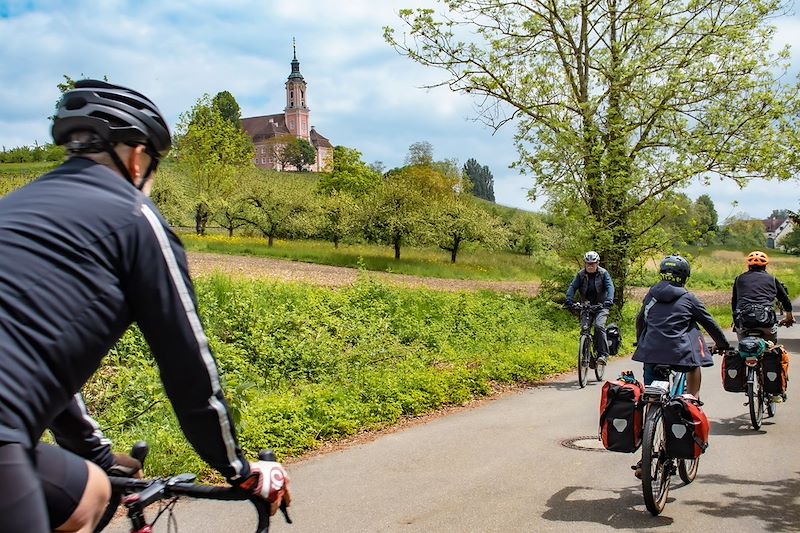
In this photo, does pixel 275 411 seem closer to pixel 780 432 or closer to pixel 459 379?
pixel 459 379

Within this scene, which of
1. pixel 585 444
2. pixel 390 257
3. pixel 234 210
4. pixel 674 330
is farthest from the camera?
pixel 234 210

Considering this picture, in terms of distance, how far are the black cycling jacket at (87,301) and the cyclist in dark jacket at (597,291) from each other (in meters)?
11.1

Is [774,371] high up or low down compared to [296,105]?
down

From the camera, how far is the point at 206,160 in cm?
4972

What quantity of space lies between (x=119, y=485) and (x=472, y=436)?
258 inches

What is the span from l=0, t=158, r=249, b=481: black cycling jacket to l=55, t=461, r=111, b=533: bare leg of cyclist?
0.82 ft

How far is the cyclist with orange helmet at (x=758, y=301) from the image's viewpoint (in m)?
9.69

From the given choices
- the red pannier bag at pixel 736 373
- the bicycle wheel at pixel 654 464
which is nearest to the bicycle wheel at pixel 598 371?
the red pannier bag at pixel 736 373

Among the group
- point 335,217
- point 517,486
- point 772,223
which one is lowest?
point 517,486

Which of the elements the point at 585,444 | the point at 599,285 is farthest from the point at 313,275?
the point at 585,444

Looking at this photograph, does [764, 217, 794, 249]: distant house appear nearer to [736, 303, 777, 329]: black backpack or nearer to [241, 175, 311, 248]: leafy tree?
[241, 175, 311, 248]: leafy tree

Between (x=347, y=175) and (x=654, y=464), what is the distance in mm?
75127

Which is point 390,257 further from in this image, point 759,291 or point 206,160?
point 759,291

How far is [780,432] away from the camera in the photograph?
8.84 meters
